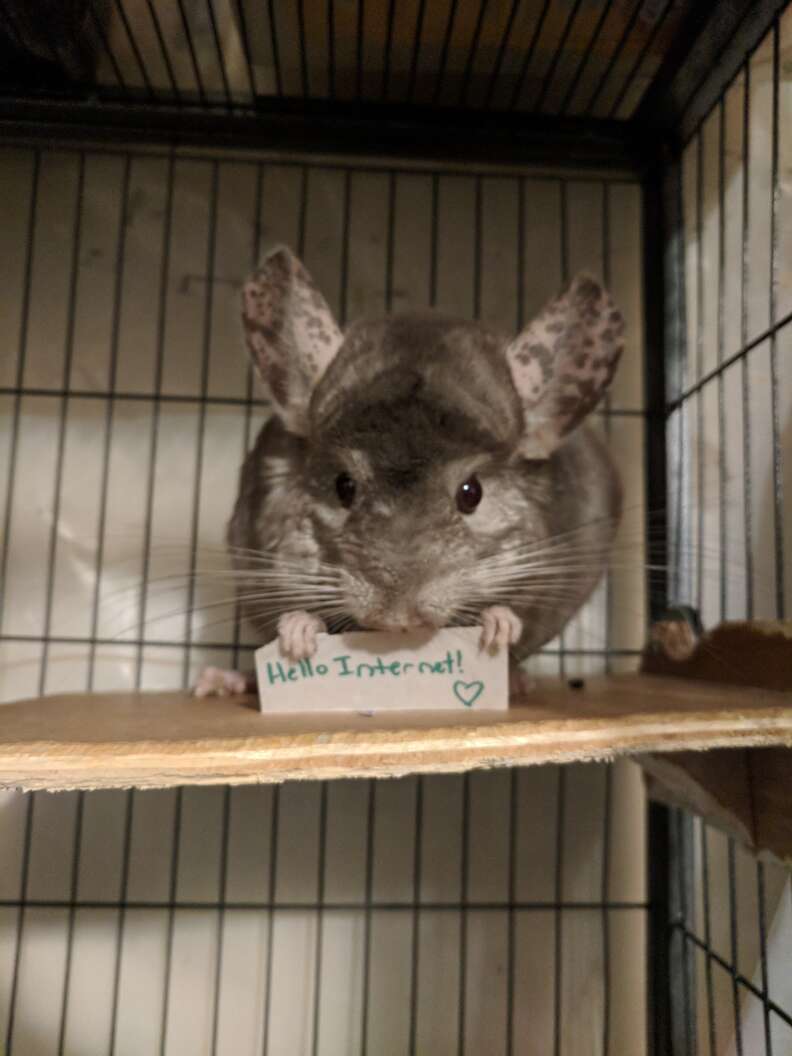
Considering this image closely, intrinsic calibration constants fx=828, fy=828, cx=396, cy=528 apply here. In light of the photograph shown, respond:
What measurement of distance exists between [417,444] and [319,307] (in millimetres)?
254

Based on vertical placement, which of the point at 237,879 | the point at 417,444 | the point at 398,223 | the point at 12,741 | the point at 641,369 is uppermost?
the point at 398,223

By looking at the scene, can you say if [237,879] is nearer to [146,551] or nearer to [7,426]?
[146,551]

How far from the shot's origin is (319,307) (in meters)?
1.08

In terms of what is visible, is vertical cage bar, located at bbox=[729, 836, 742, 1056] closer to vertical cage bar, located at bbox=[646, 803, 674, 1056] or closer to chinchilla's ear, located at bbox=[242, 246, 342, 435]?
vertical cage bar, located at bbox=[646, 803, 674, 1056]

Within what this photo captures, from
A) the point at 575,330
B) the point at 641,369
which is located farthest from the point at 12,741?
the point at 641,369

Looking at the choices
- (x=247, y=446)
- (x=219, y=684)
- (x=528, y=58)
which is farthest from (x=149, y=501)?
(x=528, y=58)

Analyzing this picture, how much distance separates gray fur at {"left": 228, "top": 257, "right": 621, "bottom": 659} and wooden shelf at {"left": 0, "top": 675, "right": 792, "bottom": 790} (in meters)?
0.17

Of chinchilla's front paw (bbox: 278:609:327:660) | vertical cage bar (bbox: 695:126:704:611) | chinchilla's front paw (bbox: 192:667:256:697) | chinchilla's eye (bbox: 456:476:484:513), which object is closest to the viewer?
chinchilla's front paw (bbox: 278:609:327:660)

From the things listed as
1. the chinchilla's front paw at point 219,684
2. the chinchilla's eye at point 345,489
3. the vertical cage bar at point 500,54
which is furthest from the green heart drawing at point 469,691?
the vertical cage bar at point 500,54

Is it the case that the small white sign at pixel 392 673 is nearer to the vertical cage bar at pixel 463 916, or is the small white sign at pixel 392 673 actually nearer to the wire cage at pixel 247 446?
the wire cage at pixel 247 446

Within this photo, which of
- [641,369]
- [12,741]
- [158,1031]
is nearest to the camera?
[12,741]

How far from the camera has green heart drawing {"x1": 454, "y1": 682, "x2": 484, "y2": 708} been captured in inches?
35.0

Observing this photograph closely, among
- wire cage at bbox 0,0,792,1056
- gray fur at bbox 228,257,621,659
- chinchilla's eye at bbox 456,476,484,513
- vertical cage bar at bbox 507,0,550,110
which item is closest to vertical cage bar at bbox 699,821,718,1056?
wire cage at bbox 0,0,792,1056

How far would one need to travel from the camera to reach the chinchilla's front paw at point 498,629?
0.89 metres
